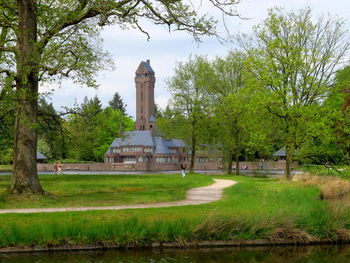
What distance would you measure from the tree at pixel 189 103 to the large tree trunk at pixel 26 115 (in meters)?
31.5

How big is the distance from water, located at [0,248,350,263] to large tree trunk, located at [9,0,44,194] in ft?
27.6

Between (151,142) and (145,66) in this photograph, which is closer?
(151,142)

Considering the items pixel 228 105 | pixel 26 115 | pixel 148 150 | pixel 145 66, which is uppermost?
pixel 145 66

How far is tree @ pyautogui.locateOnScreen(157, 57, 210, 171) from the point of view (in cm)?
5134

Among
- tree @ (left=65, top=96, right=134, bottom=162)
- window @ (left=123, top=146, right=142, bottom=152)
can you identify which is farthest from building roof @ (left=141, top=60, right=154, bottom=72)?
tree @ (left=65, top=96, right=134, bottom=162)

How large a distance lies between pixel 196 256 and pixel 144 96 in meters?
116

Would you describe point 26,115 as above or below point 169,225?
above

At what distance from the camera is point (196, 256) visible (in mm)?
12305

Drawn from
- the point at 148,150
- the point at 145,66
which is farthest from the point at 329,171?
the point at 145,66

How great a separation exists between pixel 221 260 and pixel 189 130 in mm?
39829

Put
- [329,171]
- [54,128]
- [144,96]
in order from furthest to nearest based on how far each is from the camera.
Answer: [144,96] < [329,171] < [54,128]

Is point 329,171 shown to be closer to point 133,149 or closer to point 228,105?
point 228,105

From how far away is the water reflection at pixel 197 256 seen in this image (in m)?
11.7

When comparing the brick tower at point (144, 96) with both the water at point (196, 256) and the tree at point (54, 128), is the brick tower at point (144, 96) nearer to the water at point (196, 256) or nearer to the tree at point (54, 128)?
the tree at point (54, 128)
